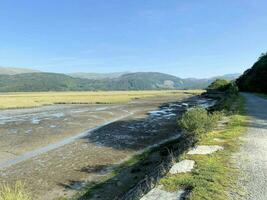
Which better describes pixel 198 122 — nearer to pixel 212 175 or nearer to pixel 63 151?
pixel 212 175

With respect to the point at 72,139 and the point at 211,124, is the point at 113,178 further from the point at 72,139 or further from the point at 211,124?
the point at 72,139

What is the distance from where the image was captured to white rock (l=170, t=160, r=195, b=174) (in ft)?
29.1

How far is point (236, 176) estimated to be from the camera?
8.28m

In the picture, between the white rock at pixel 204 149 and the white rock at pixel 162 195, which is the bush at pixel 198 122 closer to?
the white rock at pixel 204 149

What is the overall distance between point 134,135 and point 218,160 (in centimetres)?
1760

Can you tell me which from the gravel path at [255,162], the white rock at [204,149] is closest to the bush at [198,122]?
the gravel path at [255,162]

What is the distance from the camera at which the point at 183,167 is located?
9.27 metres

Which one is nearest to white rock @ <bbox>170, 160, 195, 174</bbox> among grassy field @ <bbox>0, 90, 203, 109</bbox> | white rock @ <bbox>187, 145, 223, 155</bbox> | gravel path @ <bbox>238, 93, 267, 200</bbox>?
white rock @ <bbox>187, 145, 223, 155</bbox>

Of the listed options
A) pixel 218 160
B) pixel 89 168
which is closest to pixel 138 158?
pixel 89 168

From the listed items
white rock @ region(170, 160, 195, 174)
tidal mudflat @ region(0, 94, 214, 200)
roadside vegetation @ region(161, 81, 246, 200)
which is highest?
roadside vegetation @ region(161, 81, 246, 200)

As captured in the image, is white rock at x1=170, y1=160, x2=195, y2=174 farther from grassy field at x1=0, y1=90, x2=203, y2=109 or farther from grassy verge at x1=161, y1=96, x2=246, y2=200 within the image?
grassy field at x1=0, y1=90, x2=203, y2=109

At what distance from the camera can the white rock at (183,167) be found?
8.88 metres

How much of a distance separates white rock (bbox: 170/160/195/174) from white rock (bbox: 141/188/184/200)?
1529 mm

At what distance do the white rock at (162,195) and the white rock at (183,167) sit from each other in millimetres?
1529
